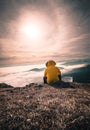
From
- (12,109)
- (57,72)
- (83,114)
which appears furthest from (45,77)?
(83,114)

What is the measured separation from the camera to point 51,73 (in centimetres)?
1475

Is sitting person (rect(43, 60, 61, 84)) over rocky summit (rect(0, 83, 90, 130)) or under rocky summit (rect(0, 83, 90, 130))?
over

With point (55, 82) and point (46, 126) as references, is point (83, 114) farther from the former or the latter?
point (55, 82)

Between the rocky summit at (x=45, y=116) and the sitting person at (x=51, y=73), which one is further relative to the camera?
the sitting person at (x=51, y=73)

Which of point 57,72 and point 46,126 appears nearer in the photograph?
point 46,126

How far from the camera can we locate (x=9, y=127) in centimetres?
548

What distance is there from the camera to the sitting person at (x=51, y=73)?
14.7 m

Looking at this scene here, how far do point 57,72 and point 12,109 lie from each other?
8.20 meters

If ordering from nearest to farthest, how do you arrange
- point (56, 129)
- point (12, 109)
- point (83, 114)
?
point (56, 129), point (83, 114), point (12, 109)

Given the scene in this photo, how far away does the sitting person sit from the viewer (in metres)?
14.7

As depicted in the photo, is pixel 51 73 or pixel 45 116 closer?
pixel 45 116

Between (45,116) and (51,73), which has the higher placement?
(51,73)

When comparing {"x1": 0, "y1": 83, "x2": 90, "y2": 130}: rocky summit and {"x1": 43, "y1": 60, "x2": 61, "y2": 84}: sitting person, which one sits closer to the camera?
{"x1": 0, "y1": 83, "x2": 90, "y2": 130}: rocky summit

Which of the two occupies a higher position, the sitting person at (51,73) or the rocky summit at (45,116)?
the sitting person at (51,73)
